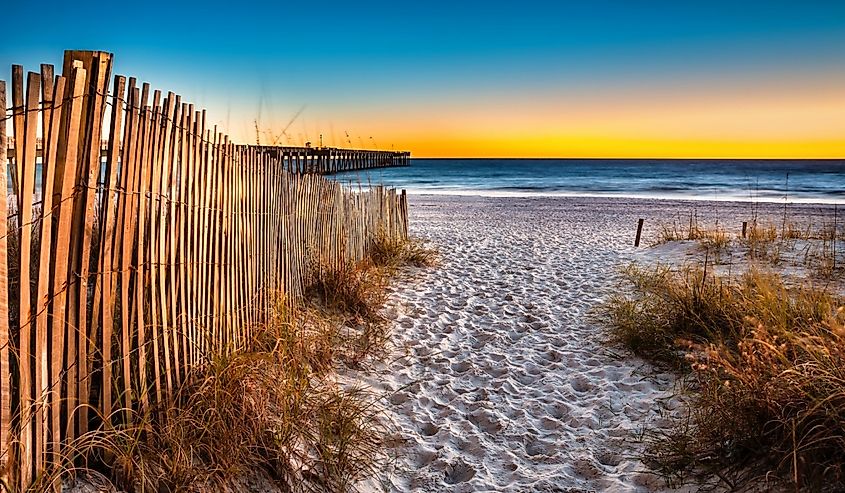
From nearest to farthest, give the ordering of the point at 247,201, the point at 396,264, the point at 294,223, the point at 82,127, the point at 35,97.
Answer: the point at 35,97, the point at 82,127, the point at 247,201, the point at 294,223, the point at 396,264

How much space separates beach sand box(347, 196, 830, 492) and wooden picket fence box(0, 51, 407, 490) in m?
1.41

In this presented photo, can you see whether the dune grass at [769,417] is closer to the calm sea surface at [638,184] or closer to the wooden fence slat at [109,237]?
the wooden fence slat at [109,237]

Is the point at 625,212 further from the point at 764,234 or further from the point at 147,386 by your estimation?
the point at 147,386

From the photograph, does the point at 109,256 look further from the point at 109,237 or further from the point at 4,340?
the point at 4,340

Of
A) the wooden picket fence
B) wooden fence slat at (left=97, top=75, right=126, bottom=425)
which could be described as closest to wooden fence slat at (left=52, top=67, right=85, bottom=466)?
the wooden picket fence

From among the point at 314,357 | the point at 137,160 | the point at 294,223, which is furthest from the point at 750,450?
the point at 294,223

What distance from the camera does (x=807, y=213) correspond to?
2112 centimetres

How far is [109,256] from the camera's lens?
275 cm

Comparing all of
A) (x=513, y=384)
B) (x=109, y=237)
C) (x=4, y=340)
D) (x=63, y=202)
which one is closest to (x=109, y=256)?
(x=109, y=237)

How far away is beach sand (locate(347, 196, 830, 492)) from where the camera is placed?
3.44m

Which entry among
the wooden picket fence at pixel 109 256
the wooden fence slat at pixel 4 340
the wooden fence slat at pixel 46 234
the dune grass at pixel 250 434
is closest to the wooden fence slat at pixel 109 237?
the wooden picket fence at pixel 109 256

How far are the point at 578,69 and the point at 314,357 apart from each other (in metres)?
19.0

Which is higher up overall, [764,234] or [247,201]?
[247,201]

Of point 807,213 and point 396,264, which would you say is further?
point 807,213
